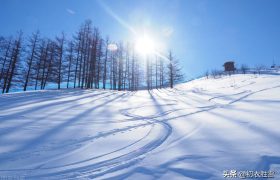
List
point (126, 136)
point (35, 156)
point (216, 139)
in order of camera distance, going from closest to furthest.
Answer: point (35, 156) < point (216, 139) < point (126, 136)

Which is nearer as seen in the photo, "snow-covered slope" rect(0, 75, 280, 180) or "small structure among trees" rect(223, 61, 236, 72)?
"snow-covered slope" rect(0, 75, 280, 180)

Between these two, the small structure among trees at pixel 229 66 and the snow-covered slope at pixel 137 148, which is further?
the small structure among trees at pixel 229 66

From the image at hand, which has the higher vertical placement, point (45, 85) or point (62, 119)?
point (45, 85)

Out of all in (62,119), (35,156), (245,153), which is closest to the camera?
(245,153)

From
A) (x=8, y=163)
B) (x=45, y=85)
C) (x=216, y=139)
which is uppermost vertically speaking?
(x=45, y=85)

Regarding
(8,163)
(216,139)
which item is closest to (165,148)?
(216,139)

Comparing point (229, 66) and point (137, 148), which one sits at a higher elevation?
point (229, 66)

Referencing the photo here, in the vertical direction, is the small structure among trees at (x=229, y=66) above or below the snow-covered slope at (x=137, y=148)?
above

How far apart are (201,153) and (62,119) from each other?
15.8 ft

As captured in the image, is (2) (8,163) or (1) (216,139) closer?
(2) (8,163)

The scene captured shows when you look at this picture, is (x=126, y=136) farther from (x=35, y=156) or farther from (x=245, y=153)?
(x=245, y=153)

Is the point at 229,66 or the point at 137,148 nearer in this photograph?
the point at 137,148

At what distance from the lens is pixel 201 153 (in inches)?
130

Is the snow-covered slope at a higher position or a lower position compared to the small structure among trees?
lower
